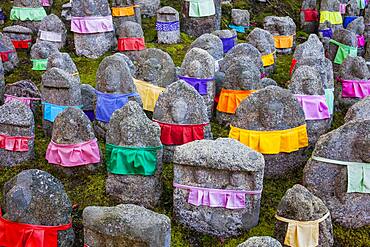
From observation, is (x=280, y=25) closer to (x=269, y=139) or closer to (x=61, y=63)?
(x=61, y=63)

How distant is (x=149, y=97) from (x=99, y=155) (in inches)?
72.8

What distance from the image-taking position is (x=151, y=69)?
8375 millimetres

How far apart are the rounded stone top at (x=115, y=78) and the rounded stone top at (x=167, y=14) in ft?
13.8

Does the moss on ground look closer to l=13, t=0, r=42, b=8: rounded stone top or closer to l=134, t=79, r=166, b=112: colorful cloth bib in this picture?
l=134, t=79, r=166, b=112: colorful cloth bib

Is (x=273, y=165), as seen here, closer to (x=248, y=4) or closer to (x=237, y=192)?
(x=237, y=192)

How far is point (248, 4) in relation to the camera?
591 inches

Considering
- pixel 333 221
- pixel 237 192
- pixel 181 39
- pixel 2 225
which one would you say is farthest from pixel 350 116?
pixel 181 39

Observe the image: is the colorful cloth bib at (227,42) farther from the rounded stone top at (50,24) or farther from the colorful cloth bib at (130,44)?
the rounded stone top at (50,24)

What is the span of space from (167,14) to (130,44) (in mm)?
1533

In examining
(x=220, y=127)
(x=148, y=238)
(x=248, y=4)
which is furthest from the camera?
(x=248, y=4)

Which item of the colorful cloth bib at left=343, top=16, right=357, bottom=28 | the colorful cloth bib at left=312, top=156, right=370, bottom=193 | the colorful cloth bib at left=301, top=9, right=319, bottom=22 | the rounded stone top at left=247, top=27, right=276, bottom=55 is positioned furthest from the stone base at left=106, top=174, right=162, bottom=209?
the colorful cloth bib at left=343, top=16, right=357, bottom=28

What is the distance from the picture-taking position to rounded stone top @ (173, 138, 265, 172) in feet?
18.0

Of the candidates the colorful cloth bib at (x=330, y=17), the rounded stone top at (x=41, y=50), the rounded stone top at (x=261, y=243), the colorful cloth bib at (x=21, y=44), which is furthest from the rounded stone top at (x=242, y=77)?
the colorful cloth bib at (x=330, y=17)

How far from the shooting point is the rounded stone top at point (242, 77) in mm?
8008
